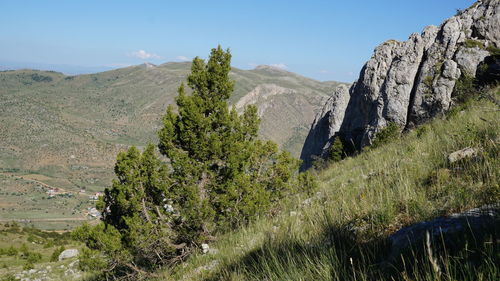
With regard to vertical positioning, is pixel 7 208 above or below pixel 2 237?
below

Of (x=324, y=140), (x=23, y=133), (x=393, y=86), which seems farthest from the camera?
(x=23, y=133)

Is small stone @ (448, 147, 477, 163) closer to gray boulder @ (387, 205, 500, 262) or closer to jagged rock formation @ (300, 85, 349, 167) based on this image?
gray boulder @ (387, 205, 500, 262)

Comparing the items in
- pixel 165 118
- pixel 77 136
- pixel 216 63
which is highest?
pixel 216 63

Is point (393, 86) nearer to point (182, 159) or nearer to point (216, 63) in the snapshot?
point (216, 63)

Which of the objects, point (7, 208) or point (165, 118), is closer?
point (165, 118)

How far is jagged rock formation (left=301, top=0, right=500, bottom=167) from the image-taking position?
32.2 meters

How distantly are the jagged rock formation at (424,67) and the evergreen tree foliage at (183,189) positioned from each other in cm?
2292

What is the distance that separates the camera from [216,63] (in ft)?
42.2

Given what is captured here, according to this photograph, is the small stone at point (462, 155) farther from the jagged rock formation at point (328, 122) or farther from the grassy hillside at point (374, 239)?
the jagged rock formation at point (328, 122)

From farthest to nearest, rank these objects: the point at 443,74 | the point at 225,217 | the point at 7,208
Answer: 1. the point at 7,208
2. the point at 443,74
3. the point at 225,217

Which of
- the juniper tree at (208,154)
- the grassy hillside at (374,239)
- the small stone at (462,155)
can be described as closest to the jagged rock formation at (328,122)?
the juniper tree at (208,154)

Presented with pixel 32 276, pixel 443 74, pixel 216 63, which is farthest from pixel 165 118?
pixel 443 74

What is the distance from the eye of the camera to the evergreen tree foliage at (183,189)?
10.2 metres

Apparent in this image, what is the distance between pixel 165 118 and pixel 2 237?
4844 cm
